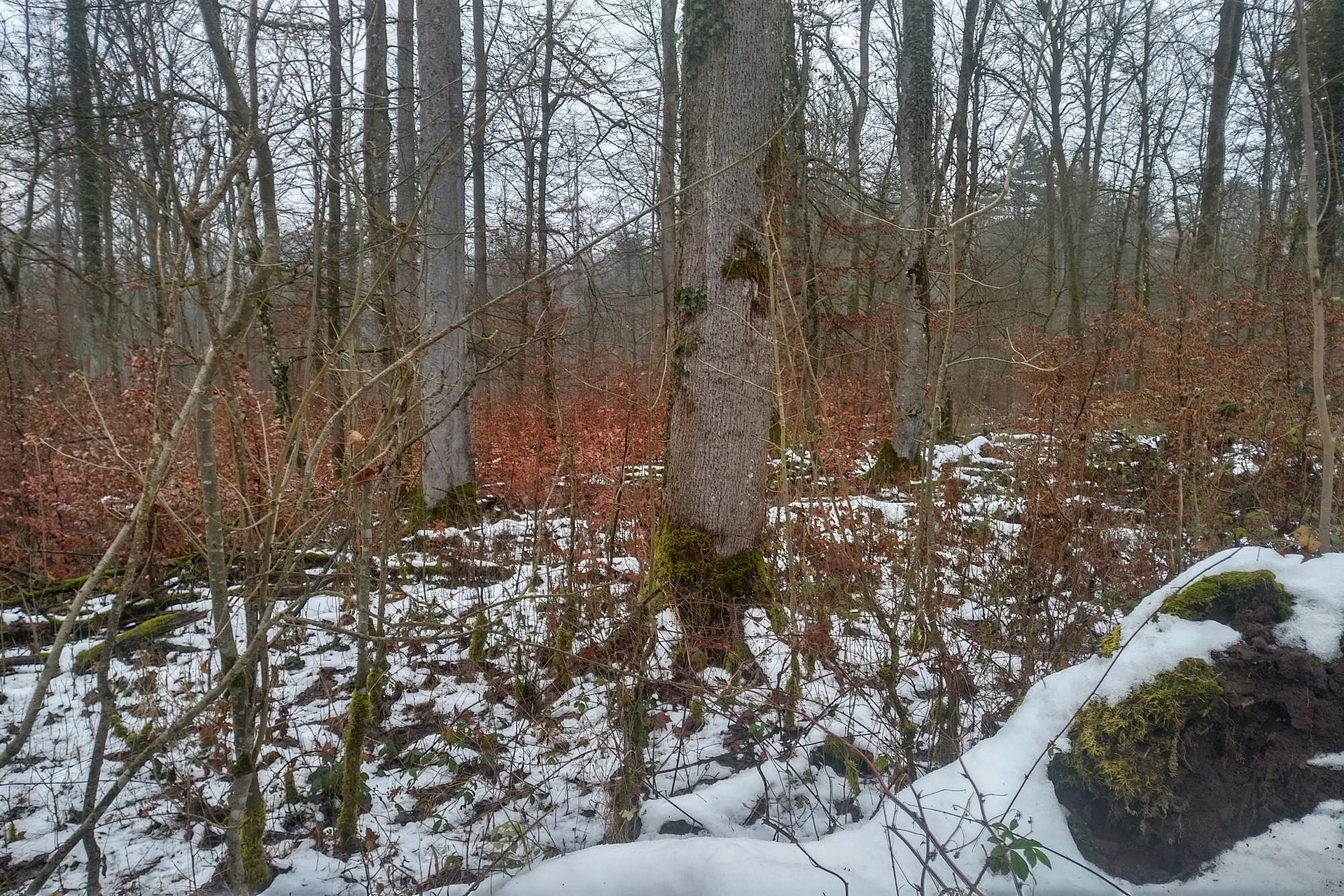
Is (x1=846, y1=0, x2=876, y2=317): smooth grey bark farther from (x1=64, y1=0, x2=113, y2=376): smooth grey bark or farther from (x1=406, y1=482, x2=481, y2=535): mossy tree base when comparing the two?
(x1=64, y1=0, x2=113, y2=376): smooth grey bark

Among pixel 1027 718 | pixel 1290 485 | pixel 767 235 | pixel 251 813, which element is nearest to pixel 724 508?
pixel 767 235

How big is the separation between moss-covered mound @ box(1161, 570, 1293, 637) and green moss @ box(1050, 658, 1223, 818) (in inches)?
8.0

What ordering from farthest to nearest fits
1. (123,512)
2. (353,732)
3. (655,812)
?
(123,512) < (655,812) < (353,732)

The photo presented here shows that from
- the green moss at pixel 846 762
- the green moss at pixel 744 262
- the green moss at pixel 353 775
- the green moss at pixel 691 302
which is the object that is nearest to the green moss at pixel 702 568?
the green moss at pixel 846 762

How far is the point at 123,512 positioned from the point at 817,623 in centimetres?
411

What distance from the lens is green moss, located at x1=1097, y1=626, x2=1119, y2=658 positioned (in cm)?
208

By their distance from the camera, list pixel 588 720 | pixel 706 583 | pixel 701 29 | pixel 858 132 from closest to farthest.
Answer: pixel 588 720, pixel 701 29, pixel 706 583, pixel 858 132

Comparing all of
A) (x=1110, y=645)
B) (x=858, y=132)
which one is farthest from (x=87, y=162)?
(x=858, y=132)

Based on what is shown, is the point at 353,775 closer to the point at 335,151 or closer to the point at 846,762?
the point at 846,762

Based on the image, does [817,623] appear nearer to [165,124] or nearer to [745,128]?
[745,128]

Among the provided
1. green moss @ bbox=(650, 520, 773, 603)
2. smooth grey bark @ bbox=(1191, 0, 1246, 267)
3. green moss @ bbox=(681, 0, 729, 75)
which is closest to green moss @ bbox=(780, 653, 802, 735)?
green moss @ bbox=(650, 520, 773, 603)

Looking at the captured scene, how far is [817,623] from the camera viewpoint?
9.93ft

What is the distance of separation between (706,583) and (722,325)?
1.40m

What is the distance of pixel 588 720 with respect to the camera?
3242 millimetres
